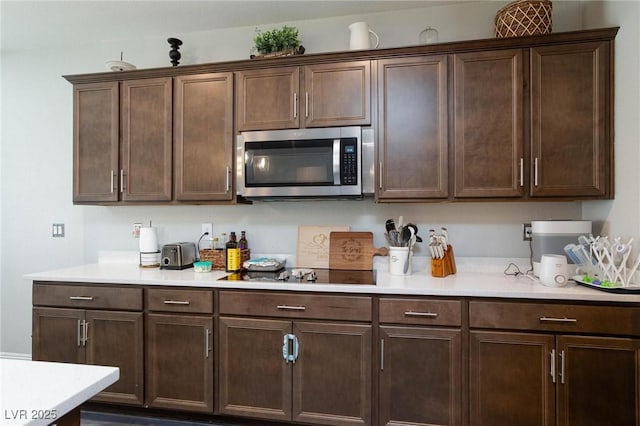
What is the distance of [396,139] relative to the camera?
2117 mm

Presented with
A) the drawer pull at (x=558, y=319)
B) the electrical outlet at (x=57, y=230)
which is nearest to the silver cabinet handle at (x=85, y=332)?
the electrical outlet at (x=57, y=230)

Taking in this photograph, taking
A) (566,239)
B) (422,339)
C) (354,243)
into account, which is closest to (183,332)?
(354,243)

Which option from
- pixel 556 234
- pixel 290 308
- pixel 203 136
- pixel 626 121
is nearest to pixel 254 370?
pixel 290 308

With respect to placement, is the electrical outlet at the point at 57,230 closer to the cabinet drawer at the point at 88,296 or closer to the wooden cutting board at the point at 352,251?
the cabinet drawer at the point at 88,296

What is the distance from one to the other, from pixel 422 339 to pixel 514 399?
516mm

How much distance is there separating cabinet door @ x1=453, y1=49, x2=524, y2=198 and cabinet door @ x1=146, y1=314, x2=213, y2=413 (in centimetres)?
176

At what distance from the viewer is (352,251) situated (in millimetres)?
2422

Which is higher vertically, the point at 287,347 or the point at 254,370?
the point at 287,347

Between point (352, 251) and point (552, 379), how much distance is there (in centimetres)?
129

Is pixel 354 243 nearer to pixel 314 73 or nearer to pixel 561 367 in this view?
pixel 314 73

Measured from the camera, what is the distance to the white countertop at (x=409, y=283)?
169 cm

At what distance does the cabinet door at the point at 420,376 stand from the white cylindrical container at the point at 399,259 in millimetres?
427

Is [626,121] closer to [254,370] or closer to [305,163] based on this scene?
[305,163]

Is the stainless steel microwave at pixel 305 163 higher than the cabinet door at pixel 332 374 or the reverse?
higher
